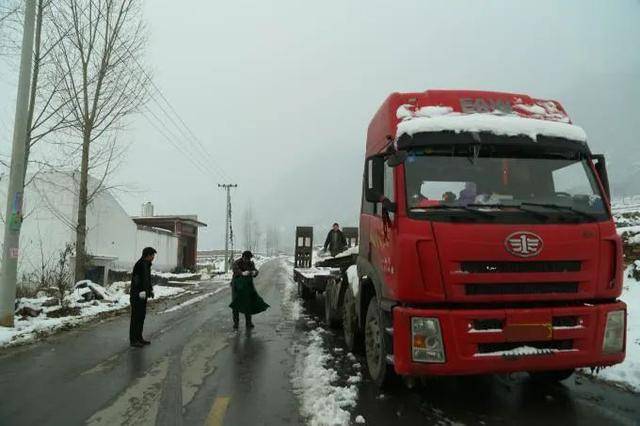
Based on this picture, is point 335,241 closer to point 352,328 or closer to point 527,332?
point 352,328

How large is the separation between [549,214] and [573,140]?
3.29 ft

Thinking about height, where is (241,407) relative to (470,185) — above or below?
below

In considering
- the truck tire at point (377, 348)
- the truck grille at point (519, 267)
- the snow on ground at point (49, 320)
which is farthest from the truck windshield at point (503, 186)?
the snow on ground at point (49, 320)

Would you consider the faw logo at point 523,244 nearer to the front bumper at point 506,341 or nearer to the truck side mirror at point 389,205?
the front bumper at point 506,341

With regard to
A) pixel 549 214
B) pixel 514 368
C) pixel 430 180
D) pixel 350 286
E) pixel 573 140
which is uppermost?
pixel 573 140

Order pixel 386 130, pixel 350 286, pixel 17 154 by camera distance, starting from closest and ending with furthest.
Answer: pixel 386 130, pixel 350 286, pixel 17 154

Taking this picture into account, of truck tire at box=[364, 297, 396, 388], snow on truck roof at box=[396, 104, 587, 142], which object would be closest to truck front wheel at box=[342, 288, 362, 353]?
truck tire at box=[364, 297, 396, 388]

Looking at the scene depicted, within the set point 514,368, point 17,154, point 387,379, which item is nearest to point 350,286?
point 387,379

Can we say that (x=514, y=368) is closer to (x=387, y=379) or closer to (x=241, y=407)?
(x=387, y=379)

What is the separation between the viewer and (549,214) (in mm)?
4824

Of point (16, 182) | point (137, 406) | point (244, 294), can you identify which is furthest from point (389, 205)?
point (16, 182)

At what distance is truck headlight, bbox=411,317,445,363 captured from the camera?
4570 mm

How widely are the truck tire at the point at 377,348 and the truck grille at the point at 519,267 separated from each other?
1175 mm

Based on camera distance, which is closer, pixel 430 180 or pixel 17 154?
pixel 430 180
